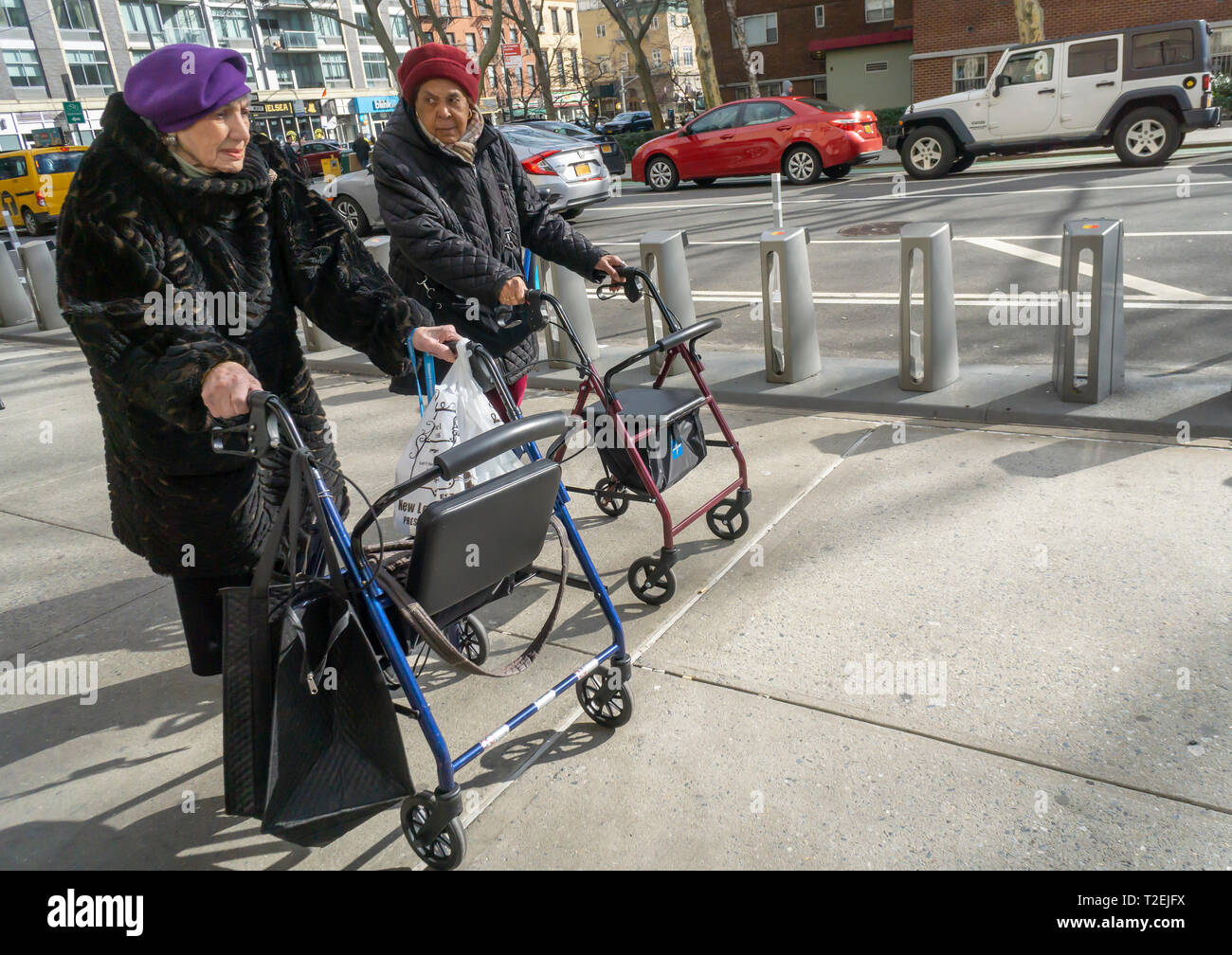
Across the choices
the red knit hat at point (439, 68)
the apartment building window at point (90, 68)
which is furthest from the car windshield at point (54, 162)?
the apartment building window at point (90, 68)

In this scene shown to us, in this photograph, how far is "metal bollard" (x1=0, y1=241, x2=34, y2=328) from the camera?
1152 cm

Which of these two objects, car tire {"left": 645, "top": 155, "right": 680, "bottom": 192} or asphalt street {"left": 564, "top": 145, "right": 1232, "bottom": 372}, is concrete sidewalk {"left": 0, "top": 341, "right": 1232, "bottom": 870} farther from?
car tire {"left": 645, "top": 155, "right": 680, "bottom": 192}

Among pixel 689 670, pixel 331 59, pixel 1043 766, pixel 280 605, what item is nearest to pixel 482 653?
pixel 689 670

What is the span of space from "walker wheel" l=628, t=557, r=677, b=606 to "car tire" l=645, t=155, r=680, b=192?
16.1 metres

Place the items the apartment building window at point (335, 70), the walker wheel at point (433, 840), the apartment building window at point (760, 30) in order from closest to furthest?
the walker wheel at point (433, 840), the apartment building window at point (760, 30), the apartment building window at point (335, 70)

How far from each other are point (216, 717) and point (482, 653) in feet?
3.02

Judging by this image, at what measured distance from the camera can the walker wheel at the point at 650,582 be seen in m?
3.63

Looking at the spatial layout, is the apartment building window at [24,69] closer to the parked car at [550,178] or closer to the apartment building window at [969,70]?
the parked car at [550,178]

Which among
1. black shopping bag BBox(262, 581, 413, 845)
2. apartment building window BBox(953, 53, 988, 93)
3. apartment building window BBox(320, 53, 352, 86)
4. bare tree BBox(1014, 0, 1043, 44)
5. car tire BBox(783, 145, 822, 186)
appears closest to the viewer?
black shopping bag BBox(262, 581, 413, 845)

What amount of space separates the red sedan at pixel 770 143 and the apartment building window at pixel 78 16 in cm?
4868

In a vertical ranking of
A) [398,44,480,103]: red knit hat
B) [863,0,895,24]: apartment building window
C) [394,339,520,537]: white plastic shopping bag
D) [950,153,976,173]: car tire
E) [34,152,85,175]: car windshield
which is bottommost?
[950,153,976,173]: car tire

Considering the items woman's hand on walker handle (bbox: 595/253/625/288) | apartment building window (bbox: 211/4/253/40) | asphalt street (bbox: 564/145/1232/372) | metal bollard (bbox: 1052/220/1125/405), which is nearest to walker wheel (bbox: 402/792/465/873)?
woman's hand on walker handle (bbox: 595/253/625/288)

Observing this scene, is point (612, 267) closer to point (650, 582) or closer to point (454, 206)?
point (454, 206)

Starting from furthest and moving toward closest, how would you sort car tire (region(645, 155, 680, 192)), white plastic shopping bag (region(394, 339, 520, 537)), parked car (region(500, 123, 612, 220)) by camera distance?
1. car tire (region(645, 155, 680, 192))
2. parked car (region(500, 123, 612, 220))
3. white plastic shopping bag (region(394, 339, 520, 537))
